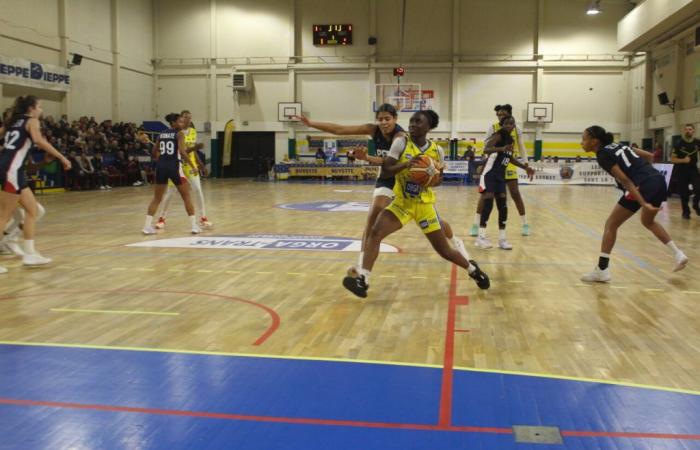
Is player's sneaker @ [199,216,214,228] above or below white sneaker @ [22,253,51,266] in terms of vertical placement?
above

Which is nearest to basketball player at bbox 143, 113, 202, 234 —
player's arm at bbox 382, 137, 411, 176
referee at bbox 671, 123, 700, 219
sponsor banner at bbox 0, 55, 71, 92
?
player's arm at bbox 382, 137, 411, 176

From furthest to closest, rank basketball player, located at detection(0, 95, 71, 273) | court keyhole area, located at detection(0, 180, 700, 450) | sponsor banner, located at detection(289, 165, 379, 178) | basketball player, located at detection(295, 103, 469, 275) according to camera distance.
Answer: sponsor banner, located at detection(289, 165, 379, 178) → basketball player, located at detection(0, 95, 71, 273) → basketball player, located at detection(295, 103, 469, 275) → court keyhole area, located at detection(0, 180, 700, 450)

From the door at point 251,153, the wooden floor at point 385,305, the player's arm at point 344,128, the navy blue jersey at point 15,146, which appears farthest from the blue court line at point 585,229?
the door at point 251,153

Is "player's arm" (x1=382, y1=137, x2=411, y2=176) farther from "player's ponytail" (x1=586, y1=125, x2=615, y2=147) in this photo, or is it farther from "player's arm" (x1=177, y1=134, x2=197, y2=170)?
"player's arm" (x1=177, y1=134, x2=197, y2=170)

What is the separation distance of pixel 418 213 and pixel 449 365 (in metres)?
1.96

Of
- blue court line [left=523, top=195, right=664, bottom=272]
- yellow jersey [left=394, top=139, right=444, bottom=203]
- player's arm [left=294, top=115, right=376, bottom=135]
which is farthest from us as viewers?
blue court line [left=523, top=195, right=664, bottom=272]

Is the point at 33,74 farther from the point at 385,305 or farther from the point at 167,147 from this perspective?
the point at 385,305

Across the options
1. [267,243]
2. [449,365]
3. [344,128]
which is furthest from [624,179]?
[267,243]

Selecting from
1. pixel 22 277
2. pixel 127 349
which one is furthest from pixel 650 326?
pixel 22 277

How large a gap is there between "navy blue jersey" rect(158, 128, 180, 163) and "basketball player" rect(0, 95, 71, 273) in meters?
2.70

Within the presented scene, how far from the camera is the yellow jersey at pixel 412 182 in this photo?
18.1 feet

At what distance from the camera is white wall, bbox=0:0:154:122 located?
2327 centimetres

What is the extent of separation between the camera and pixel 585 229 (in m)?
11.4

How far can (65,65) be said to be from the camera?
2556cm
